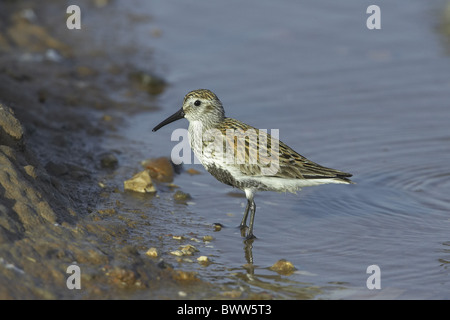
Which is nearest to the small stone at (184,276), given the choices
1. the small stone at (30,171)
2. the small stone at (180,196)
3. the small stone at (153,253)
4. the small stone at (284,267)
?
the small stone at (153,253)

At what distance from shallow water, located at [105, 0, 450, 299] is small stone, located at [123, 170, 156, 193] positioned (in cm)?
20

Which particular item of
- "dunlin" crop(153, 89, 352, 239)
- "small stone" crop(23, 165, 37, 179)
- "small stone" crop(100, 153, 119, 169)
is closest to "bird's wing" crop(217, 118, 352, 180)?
"dunlin" crop(153, 89, 352, 239)

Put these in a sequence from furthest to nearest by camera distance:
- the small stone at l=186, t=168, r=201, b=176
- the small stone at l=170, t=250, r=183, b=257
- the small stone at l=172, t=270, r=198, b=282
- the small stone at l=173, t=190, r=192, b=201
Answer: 1. the small stone at l=186, t=168, r=201, b=176
2. the small stone at l=173, t=190, r=192, b=201
3. the small stone at l=170, t=250, r=183, b=257
4. the small stone at l=172, t=270, r=198, b=282

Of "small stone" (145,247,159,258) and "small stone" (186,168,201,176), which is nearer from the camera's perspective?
"small stone" (145,247,159,258)

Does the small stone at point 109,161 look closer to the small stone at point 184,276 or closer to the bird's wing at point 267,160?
the bird's wing at point 267,160

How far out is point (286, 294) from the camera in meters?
7.36

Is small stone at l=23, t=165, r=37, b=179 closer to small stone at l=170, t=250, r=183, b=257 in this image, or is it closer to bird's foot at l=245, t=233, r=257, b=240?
small stone at l=170, t=250, r=183, b=257

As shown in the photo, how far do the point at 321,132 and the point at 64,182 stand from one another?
4.60 meters

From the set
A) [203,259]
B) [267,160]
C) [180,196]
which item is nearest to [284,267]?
[203,259]

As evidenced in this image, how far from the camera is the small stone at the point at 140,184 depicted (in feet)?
33.0

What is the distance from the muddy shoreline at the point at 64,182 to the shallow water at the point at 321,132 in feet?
1.42

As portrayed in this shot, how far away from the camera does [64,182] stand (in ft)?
31.9

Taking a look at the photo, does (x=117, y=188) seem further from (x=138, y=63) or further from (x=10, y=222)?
(x=138, y=63)

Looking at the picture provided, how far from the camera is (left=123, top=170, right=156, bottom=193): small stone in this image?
10047mm
